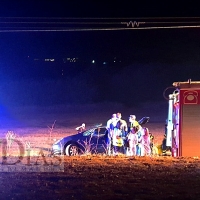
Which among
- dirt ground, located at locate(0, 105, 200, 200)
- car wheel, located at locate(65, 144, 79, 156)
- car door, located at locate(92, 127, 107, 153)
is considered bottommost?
dirt ground, located at locate(0, 105, 200, 200)

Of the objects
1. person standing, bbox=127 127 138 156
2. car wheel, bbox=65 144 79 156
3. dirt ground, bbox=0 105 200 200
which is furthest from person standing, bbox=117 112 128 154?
dirt ground, bbox=0 105 200 200

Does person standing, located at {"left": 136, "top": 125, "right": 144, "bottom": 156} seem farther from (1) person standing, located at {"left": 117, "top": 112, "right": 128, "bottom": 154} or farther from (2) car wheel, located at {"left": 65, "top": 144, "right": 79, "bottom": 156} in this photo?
(2) car wheel, located at {"left": 65, "top": 144, "right": 79, "bottom": 156}

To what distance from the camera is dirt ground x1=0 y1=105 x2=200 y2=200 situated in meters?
6.93

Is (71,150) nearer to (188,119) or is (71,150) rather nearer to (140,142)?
(140,142)

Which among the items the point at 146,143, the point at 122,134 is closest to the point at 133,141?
the point at 146,143

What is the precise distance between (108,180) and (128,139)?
14.6ft

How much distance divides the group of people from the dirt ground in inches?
56.3

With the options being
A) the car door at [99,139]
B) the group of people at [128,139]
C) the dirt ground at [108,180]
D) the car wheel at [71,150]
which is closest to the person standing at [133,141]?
the group of people at [128,139]

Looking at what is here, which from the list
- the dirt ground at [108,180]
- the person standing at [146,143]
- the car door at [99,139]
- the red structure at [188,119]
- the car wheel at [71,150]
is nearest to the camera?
the dirt ground at [108,180]

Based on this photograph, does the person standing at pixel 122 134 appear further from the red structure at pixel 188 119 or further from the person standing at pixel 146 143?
the red structure at pixel 188 119

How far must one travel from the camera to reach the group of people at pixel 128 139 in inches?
487

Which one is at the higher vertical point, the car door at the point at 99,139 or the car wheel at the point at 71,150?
the car door at the point at 99,139

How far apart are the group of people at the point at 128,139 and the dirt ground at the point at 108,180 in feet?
4.69

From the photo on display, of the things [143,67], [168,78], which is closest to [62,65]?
[143,67]
